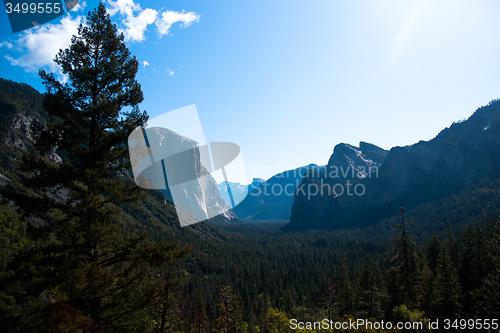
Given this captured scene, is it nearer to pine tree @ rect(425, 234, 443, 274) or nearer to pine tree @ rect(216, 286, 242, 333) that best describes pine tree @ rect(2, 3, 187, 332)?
pine tree @ rect(216, 286, 242, 333)

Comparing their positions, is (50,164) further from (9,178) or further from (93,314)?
(9,178)

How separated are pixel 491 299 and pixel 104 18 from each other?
115 ft

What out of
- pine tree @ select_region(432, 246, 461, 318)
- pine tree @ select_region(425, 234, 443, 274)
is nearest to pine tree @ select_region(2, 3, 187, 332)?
pine tree @ select_region(432, 246, 461, 318)

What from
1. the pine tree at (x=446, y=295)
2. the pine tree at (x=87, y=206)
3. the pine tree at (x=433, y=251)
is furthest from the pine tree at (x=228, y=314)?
the pine tree at (x=433, y=251)

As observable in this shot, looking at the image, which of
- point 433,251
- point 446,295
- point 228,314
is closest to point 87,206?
point 228,314

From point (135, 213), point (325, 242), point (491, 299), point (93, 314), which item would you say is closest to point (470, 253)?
point (491, 299)

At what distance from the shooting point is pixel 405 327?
1277 centimetres

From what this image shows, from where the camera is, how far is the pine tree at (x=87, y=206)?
6969 millimetres

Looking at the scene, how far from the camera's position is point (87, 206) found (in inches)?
308

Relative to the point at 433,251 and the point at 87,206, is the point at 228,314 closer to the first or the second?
the point at 87,206

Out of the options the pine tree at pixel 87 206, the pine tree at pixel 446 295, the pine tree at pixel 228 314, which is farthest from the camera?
the pine tree at pixel 446 295

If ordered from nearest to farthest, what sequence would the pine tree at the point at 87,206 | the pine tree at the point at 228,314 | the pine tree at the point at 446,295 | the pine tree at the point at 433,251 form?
the pine tree at the point at 87,206 < the pine tree at the point at 228,314 < the pine tree at the point at 446,295 < the pine tree at the point at 433,251

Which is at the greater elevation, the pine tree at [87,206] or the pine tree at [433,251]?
the pine tree at [87,206]

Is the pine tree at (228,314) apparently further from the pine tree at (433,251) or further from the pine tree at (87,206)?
the pine tree at (433,251)
